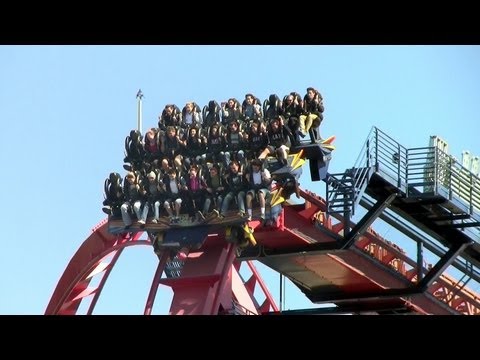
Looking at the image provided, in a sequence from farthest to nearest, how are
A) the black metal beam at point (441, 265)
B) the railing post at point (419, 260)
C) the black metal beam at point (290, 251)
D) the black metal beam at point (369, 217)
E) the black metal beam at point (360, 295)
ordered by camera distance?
the black metal beam at point (360, 295)
the railing post at point (419, 260)
the black metal beam at point (441, 265)
the black metal beam at point (290, 251)
the black metal beam at point (369, 217)

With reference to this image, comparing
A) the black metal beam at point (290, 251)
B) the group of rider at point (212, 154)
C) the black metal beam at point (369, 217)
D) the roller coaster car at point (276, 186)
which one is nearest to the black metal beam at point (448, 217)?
the black metal beam at point (369, 217)

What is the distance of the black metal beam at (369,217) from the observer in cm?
2508

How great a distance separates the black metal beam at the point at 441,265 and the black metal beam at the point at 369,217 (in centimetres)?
148

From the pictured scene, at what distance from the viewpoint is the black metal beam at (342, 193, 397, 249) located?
2508 cm

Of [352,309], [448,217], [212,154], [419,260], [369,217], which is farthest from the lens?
[352,309]

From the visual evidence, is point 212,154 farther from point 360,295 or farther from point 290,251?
point 360,295

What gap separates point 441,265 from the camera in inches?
1021

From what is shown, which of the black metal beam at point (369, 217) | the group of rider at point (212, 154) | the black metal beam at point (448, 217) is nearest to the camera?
the group of rider at point (212, 154)

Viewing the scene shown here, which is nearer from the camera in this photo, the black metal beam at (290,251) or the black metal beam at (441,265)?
the black metal beam at (290,251)

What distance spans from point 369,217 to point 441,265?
5.47ft

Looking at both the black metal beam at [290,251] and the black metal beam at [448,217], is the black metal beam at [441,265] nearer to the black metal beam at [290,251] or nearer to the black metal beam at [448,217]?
the black metal beam at [448,217]

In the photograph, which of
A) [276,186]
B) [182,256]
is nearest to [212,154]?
[276,186]
